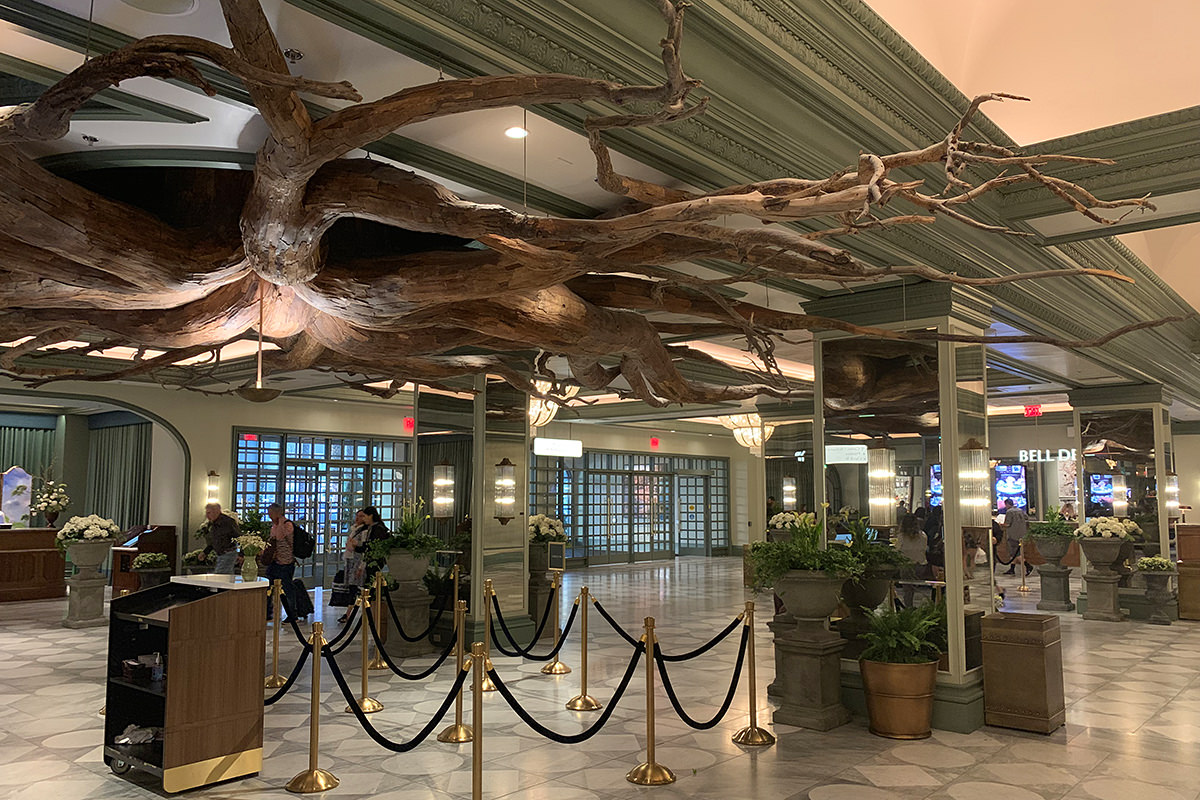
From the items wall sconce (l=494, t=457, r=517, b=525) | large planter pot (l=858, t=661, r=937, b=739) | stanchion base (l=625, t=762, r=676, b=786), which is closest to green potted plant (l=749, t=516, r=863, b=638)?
large planter pot (l=858, t=661, r=937, b=739)

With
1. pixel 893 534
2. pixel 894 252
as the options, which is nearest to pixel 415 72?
pixel 894 252

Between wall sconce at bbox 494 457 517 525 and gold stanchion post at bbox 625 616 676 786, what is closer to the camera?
gold stanchion post at bbox 625 616 676 786

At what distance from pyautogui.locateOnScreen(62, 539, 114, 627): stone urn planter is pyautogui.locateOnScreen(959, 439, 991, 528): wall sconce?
10340 mm

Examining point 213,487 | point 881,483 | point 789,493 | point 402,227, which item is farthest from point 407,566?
point 789,493

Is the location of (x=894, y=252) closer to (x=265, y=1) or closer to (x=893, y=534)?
(x=893, y=534)

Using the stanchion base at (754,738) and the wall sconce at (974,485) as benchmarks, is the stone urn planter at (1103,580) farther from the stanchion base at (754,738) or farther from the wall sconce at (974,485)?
the stanchion base at (754,738)

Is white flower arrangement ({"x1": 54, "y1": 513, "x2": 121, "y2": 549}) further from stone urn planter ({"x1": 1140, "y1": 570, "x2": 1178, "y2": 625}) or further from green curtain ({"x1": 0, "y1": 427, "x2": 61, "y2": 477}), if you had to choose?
stone urn planter ({"x1": 1140, "y1": 570, "x2": 1178, "y2": 625})

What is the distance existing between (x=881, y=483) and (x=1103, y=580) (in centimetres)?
777

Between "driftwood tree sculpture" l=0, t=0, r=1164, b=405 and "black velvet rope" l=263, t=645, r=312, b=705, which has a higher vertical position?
"driftwood tree sculpture" l=0, t=0, r=1164, b=405

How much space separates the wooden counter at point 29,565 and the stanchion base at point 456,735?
10553 mm

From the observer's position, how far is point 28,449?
55.1 ft

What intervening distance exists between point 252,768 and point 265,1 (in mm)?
4155

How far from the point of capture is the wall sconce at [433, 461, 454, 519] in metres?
9.82

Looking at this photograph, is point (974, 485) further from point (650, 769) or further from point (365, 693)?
point (365, 693)
